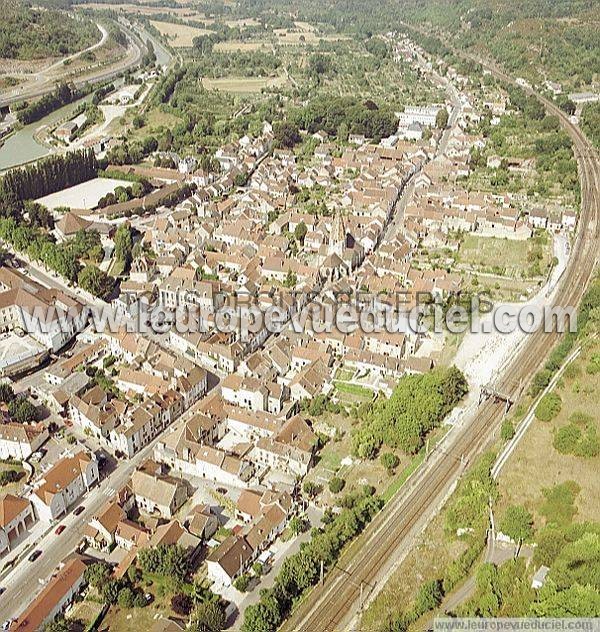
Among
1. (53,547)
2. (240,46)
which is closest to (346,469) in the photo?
(53,547)

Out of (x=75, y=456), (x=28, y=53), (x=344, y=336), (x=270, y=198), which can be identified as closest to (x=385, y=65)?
(x=28, y=53)

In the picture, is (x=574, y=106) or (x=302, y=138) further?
(x=574, y=106)

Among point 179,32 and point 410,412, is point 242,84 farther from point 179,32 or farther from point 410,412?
point 410,412

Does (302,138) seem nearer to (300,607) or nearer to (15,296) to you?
(15,296)

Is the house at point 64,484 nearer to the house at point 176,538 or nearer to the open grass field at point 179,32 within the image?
the house at point 176,538

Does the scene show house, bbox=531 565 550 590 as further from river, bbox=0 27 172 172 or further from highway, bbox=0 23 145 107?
highway, bbox=0 23 145 107

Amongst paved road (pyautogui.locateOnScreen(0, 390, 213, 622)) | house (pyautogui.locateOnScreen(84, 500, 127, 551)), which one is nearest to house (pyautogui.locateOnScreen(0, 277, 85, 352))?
paved road (pyautogui.locateOnScreen(0, 390, 213, 622))

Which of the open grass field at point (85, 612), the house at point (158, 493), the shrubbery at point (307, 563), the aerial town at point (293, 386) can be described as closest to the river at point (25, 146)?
the aerial town at point (293, 386)
